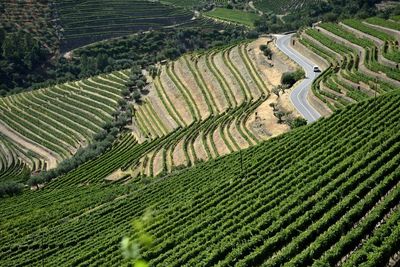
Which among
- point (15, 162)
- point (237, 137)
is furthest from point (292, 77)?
point (15, 162)

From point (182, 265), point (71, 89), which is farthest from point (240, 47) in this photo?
point (182, 265)

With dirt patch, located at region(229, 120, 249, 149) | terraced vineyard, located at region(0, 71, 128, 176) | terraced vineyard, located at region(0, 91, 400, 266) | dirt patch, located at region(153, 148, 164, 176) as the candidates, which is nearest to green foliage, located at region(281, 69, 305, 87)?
dirt patch, located at region(229, 120, 249, 149)

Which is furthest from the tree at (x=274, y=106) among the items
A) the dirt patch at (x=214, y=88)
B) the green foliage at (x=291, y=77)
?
the dirt patch at (x=214, y=88)

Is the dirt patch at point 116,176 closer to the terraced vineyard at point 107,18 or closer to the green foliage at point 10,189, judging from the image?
the green foliage at point 10,189

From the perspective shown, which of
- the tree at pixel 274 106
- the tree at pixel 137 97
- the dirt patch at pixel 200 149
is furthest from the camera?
the tree at pixel 137 97

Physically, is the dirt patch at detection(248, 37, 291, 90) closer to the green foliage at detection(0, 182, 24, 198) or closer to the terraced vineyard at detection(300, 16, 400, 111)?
the terraced vineyard at detection(300, 16, 400, 111)

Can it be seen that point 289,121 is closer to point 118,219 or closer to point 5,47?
point 118,219

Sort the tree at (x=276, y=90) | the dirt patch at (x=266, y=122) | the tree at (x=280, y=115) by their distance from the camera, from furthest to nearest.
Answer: the tree at (x=276, y=90), the tree at (x=280, y=115), the dirt patch at (x=266, y=122)
